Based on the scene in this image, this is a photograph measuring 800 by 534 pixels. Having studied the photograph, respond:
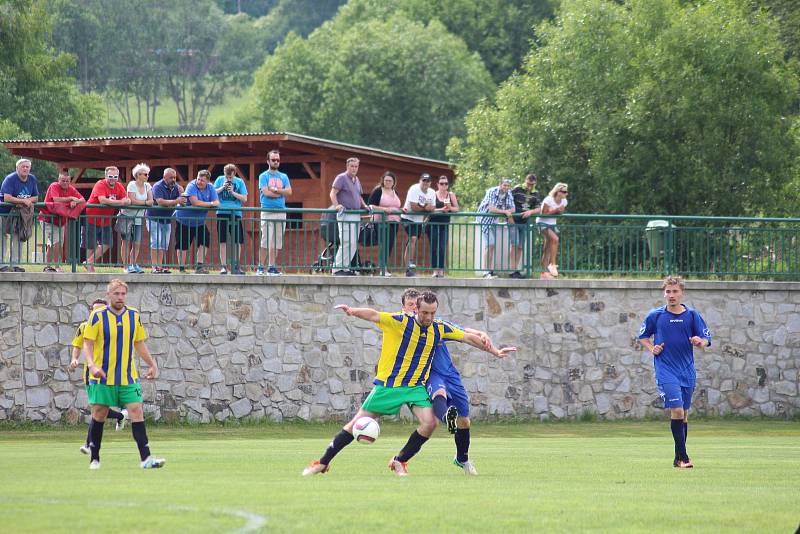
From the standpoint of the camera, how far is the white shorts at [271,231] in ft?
71.6

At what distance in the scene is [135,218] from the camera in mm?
21188

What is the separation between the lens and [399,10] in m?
69.8

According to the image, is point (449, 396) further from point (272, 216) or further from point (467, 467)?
point (272, 216)

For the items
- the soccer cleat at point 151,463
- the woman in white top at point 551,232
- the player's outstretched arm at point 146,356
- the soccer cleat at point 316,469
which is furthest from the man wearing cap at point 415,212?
the soccer cleat at point 316,469

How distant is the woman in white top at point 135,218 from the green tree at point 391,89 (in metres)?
41.0

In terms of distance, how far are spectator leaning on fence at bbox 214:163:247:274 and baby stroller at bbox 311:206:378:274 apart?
1348 millimetres

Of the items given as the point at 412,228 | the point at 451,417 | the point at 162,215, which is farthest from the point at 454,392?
the point at 162,215

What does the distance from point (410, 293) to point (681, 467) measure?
337cm

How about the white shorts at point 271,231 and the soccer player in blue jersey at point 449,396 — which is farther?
the white shorts at point 271,231

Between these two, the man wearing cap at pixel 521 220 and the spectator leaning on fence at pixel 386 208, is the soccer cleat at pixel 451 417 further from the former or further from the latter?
the man wearing cap at pixel 521 220

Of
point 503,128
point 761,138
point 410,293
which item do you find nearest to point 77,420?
point 410,293

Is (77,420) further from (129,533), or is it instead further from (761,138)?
(761,138)

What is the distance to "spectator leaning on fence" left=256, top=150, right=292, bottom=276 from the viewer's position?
21750 millimetres

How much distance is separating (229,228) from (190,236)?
66 centimetres
